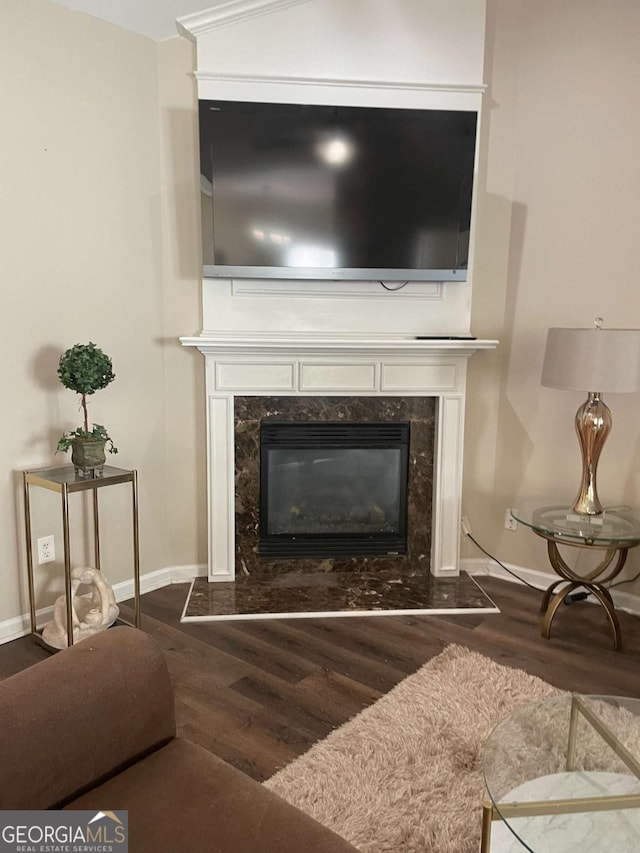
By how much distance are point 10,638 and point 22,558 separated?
34 cm

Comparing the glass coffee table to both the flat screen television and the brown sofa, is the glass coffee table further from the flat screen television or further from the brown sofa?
the flat screen television

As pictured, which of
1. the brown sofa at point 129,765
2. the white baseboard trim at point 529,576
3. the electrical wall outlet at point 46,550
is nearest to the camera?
the brown sofa at point 129,765

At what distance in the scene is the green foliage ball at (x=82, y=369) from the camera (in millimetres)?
2561

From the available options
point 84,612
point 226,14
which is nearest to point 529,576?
point 84,612

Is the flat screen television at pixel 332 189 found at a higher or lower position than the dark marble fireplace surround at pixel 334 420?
higher

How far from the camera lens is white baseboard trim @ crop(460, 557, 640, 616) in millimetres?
3049

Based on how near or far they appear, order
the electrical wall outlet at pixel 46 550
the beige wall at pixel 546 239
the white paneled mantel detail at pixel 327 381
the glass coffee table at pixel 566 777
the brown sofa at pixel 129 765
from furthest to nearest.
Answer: the white paneled mantel detail at pixel 327 381, the beige wall at pixel 546 239, the electrical wall outlet at pixel 46 550, the glass coffee table at pixel 566 777, the brown sofa at pixel 129 765

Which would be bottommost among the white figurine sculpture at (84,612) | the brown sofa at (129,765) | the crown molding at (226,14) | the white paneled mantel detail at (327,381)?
the white figurine sculpture at (84,612)

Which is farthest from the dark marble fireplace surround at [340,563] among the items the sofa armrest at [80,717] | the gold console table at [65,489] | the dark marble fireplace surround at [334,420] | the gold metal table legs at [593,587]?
the sofa armrest at [80,717]

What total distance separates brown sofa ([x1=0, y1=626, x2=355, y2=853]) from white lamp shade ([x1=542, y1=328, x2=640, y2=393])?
2003 mm

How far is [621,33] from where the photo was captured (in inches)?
113

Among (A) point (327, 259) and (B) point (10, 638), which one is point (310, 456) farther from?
(B) point (10, 638)

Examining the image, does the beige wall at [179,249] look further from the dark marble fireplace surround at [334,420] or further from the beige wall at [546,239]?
the dark marble fireplace surround at [334,420]

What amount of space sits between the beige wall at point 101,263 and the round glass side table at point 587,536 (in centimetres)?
174
